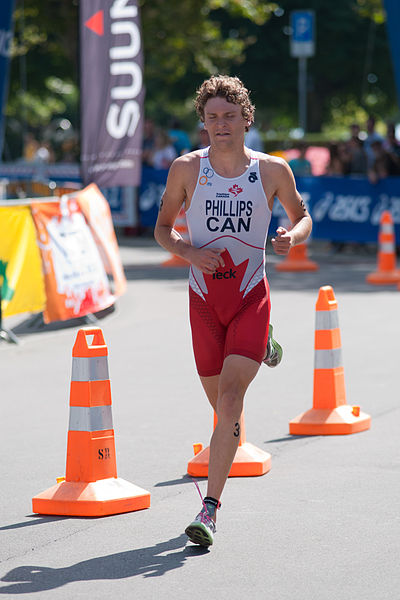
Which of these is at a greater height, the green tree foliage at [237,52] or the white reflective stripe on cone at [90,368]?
the green tree foliage at [237,52]

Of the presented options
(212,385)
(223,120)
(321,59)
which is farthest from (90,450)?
(321,59)

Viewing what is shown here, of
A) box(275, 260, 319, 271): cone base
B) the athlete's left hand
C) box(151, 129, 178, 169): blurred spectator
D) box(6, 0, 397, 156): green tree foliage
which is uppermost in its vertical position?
box(6, 0, 397, 156): green tree foliage

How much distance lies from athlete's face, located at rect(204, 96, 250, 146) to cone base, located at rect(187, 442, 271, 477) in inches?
75.9

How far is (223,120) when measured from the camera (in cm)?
576

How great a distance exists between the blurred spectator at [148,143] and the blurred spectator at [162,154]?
9cm

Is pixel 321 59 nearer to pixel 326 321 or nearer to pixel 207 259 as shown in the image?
pixel 326 321

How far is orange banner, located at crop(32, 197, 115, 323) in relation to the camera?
1221 centimetres

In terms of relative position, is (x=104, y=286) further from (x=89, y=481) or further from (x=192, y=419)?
(x=89, y=481)

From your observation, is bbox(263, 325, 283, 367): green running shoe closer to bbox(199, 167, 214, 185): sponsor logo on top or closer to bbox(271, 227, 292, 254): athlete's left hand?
bbox(271, 227, 292, 254): athlete's left hand

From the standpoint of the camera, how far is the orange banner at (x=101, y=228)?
13523 mm

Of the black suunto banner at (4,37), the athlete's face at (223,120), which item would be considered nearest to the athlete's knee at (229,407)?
the athlete's face at (223,120)

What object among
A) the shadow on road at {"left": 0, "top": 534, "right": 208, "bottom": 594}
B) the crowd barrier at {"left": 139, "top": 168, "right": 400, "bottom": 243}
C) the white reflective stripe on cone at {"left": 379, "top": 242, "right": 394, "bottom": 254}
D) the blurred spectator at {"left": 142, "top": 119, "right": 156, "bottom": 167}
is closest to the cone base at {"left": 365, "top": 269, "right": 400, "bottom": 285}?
the white reflective stripe on cone at {"left": 379, "top": 242, "right": 394, "bottom": 254}

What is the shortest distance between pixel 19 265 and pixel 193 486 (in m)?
5.66

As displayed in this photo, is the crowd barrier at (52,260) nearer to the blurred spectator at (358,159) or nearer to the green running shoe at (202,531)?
the green running shoe at (202,531)
